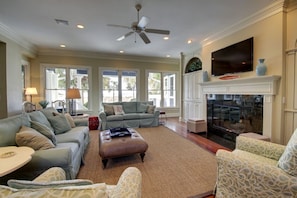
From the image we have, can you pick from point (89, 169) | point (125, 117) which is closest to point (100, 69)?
point (125, 117)

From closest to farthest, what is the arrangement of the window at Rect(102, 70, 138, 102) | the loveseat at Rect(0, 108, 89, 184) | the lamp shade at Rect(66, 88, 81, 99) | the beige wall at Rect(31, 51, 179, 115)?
the loveseat at Rect(0, 108, 89, 184), the lamp shade at Rect(66, 88, 81, 99), the beige wall at Rect(31, 51, 179, 115), the window at Rect(102, 70, 138, 102)

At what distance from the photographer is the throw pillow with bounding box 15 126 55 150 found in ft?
6.07

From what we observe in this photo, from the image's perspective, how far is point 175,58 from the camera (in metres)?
7.87

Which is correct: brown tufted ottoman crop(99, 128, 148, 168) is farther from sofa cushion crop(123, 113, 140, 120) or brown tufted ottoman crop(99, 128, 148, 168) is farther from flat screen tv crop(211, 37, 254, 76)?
flat screen tv crop(211, 37, 254, 76)

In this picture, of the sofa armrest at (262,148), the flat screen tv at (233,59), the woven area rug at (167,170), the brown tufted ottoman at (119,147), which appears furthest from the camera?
the flat screen tv at (233,59)

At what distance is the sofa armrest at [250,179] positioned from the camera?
50.4 inches

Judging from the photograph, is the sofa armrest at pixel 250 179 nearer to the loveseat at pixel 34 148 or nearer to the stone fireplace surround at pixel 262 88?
the loveseat at pixel 34 148

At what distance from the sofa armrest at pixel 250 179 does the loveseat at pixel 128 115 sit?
3.99 m

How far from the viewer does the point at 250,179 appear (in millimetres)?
1425

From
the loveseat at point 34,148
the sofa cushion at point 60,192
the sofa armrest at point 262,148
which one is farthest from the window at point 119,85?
the sofa cushion at point 60,192

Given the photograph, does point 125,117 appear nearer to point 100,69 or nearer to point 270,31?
point 100,69

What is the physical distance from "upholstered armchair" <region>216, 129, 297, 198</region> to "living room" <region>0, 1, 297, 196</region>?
1697 millimetres

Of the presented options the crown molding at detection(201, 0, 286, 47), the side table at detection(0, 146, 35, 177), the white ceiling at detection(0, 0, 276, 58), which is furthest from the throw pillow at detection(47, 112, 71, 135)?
the crown molding at detection(201, 0, 286, 47)

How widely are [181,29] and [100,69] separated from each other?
405 cm
